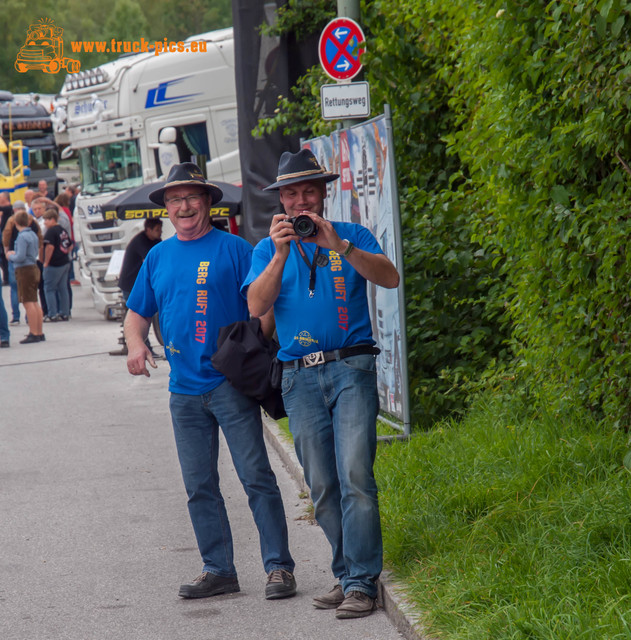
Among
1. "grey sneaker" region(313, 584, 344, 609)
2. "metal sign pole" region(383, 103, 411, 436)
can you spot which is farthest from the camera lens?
"metal sign pole" region(383, 103, 411, 436)

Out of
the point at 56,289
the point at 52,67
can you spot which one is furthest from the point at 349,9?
the point at 52,67

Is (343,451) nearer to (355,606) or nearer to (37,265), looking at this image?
(355,606)

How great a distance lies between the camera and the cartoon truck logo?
205 ft

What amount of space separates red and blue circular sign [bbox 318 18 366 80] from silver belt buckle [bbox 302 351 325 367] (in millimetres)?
4676

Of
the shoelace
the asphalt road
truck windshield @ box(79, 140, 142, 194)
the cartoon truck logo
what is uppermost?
the cartoon truck logo

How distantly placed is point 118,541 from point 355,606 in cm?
215

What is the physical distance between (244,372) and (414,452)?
205 cm

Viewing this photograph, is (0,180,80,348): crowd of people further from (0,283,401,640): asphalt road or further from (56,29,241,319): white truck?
(0,283,401,640): asphalt road

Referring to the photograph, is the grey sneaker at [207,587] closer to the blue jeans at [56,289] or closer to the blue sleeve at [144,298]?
the blue sleeve at [144,298]

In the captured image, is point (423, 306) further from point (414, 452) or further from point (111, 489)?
point (111, 489)

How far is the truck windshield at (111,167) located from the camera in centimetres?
1945

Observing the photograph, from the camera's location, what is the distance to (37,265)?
60.7ft

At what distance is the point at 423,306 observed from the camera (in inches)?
A: 326

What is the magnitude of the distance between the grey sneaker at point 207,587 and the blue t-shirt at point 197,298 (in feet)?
3.06
